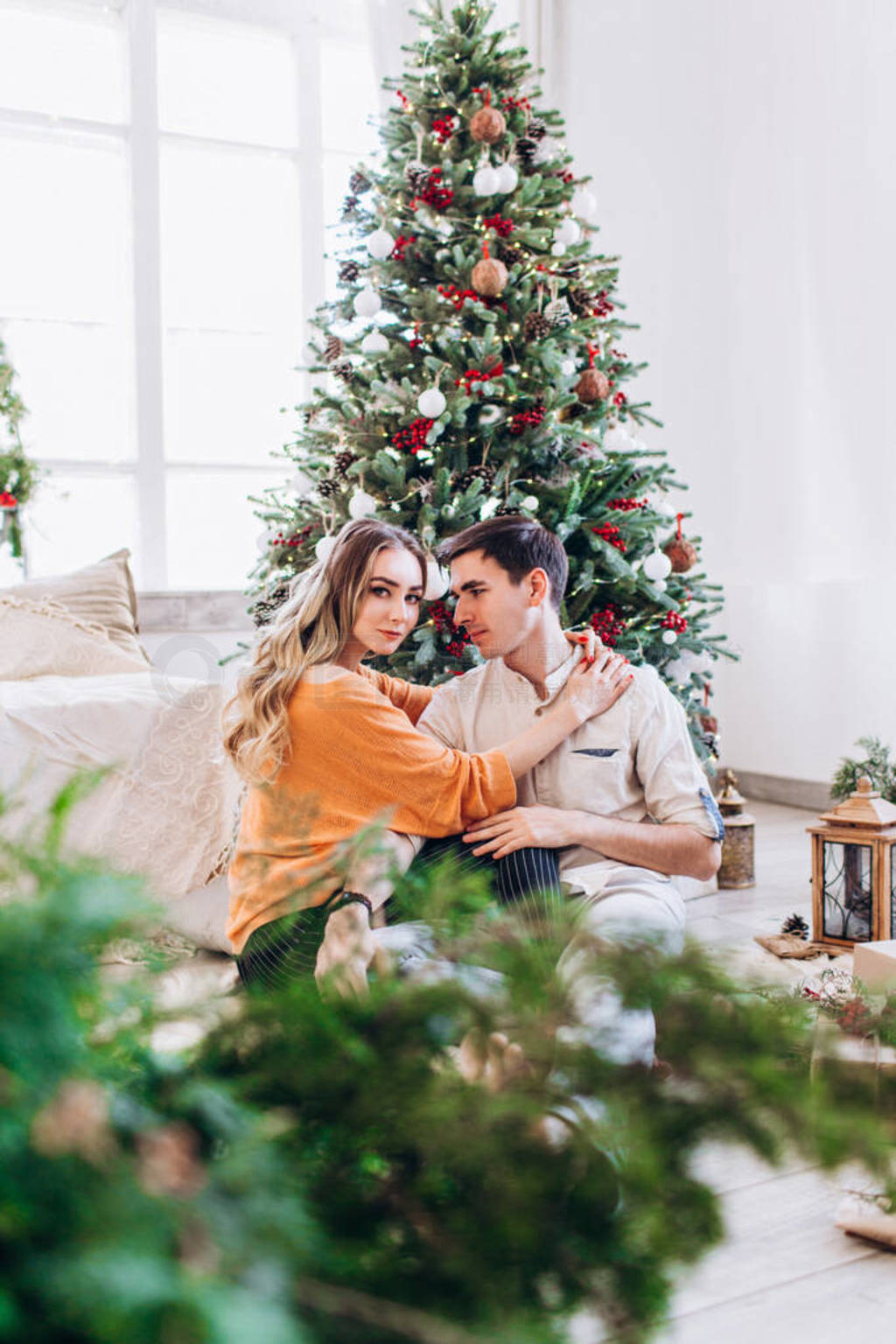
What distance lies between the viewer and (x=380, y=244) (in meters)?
3.15

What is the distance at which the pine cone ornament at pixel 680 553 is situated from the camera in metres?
3.27

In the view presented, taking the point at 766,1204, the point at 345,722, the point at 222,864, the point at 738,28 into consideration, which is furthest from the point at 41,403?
the point at 766,1204

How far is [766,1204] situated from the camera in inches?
62.4

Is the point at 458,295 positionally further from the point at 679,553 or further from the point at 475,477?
the point at 679,553

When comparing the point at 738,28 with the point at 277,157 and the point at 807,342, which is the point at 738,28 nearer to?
the point at 807,342

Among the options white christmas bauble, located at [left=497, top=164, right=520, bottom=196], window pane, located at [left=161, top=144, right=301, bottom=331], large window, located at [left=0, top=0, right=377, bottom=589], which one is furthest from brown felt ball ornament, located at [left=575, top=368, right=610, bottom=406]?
window pane, located at [left=161, top=144, right=301, bottom=331]

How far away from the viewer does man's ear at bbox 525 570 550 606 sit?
6.40 feet

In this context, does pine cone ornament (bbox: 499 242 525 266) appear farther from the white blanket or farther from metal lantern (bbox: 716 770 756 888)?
metal lantern (bbox: 716 770 756 888)

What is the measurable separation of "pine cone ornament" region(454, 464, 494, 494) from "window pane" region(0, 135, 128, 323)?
2.58 metres

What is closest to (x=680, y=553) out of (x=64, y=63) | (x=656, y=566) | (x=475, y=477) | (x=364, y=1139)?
(x=656, y=566)

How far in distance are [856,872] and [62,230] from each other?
13.3ft

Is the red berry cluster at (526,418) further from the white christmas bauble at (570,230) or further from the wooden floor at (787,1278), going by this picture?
the wooden floor at (787,1278)

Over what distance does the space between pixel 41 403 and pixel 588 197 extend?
2.51 metres

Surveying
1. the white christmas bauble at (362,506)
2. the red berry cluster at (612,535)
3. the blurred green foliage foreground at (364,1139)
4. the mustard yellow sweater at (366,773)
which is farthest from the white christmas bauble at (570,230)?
the blurred green foliage foreground at (364,1139)
